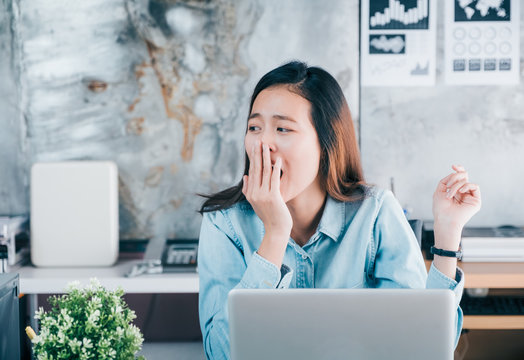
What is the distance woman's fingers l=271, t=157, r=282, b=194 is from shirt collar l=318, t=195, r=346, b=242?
0.21 meters

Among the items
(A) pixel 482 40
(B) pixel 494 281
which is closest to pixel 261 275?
(B) pixel 494 281

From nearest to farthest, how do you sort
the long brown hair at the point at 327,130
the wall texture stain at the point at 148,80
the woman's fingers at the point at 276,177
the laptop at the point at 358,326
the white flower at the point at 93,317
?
1. the laptop at the point at 358,326
2. the white flower at the point at 93,317
3. the woman's fingers at the point at 276,177
4. the long brown hair at the point at 327,130
5. the wall texture stain at the point at 148,80

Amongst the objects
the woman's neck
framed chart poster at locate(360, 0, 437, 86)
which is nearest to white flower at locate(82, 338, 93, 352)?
the woman's neck

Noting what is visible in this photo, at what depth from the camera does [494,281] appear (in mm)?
2234

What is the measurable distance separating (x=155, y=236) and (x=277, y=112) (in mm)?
1641

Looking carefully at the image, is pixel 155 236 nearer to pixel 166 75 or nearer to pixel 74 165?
pixel 74 165

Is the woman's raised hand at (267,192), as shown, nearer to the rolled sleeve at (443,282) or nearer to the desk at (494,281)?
the rolled sleeve at (443,282)

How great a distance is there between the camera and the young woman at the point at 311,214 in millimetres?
1244

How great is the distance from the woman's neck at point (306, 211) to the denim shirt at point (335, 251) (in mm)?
51

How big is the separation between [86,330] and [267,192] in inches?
22.3

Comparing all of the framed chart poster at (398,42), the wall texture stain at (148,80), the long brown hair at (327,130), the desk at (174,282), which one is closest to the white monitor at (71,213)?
the desk at (174,282)

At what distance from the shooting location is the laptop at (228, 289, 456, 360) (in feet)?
2.34

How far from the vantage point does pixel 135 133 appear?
8.87ft

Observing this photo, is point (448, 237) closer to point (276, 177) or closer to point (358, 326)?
point (276, 177)
